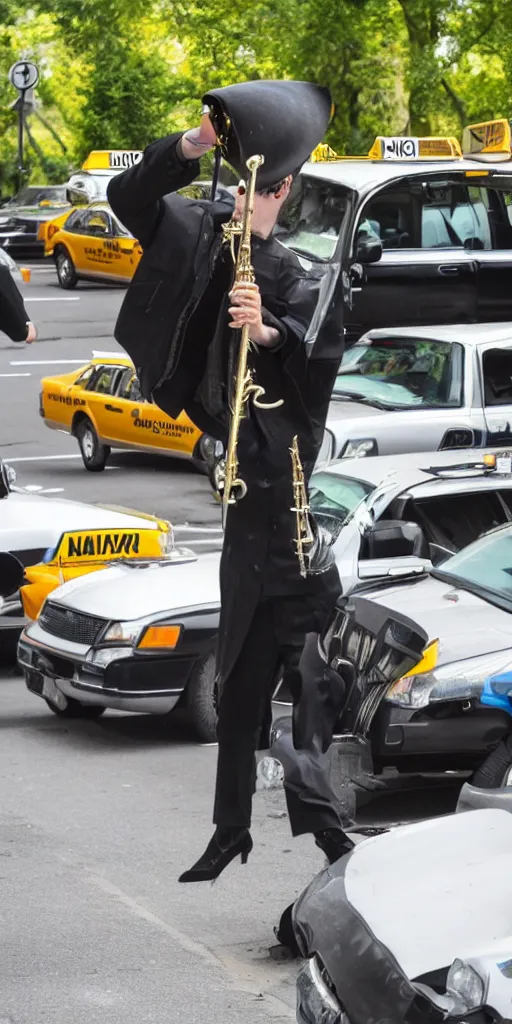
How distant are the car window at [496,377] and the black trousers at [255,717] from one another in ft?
28.6

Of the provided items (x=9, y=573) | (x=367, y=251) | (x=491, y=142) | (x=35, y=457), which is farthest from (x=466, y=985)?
(x=35, y=457)

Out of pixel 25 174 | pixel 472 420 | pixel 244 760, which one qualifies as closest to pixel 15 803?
pixel 244 760

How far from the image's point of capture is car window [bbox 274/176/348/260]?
1453 centimetres

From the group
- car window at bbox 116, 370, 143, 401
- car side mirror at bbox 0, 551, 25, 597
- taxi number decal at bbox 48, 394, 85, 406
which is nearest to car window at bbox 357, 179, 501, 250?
car window at bbox 116, 370, 143, 401

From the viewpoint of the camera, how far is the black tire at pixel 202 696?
30.2ft

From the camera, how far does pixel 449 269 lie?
1555cm

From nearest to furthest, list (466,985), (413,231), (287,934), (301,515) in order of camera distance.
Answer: (466,985)
(301,515)
(287,934)
(413,231)

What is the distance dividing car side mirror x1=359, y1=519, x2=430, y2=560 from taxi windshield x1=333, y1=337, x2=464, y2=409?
135 inches

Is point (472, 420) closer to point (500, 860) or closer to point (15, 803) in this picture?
point (15, 803)

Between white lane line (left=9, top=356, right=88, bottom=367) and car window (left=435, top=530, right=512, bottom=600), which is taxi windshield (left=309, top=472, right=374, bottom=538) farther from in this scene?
white lane line (left=9, top=356, right=88, bottom=367)

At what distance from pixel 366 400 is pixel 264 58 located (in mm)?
23666

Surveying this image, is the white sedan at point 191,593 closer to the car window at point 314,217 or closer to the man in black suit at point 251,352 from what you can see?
the man in black suit at point 251,352

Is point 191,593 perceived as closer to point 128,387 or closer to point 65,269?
point 128,387

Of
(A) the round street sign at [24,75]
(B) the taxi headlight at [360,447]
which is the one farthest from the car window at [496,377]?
(A) the round street sign at [24,75]
